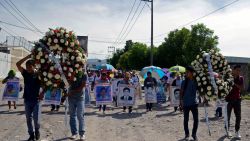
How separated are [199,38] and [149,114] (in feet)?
130

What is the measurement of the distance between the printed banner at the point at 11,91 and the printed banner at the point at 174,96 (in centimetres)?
718

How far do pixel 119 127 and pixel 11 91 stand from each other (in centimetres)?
699

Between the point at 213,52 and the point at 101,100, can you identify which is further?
the point at 101,100

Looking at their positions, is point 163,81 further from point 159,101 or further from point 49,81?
point 49,81

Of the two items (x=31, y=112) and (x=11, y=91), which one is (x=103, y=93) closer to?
(x=11, y=91)

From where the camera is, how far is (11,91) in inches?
705

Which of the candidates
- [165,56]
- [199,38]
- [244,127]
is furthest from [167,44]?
[244,127]

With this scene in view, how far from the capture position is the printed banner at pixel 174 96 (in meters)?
18.8

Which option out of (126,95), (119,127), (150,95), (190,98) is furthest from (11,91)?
(190,98)

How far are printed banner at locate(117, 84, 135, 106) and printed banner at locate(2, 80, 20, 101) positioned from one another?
184 inches

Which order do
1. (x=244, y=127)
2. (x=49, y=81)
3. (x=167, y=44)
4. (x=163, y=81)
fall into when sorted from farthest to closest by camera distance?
(x=167, y=44)
(x=163, y=81)
(x=244, y=127)
(x=49, y=81)

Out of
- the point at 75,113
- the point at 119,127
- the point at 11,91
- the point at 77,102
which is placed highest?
the point at 11,91

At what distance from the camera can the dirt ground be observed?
11.0m

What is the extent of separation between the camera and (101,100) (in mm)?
17750
